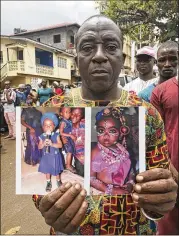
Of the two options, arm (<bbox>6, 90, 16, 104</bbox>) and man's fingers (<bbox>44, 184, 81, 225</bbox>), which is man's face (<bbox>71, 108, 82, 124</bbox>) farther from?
arm (<bbox>6, 90, 16, 104</bbox>)

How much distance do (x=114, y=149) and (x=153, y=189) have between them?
22 cm

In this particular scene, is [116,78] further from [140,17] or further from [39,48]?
[39,48]

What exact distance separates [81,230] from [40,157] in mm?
454

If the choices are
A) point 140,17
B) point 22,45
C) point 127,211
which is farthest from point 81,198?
point 22,45

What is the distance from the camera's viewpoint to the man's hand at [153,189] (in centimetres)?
97

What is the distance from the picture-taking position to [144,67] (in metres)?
3.54

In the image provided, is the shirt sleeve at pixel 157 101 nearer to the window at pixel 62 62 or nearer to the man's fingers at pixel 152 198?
the man's fingers at pixel 152 198

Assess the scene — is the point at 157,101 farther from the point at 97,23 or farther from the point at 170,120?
the point at 97,23

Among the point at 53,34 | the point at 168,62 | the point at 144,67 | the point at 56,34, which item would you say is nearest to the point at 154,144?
the point at 168,62

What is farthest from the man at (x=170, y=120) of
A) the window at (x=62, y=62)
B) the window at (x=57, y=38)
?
the window at (x=57, y=38)

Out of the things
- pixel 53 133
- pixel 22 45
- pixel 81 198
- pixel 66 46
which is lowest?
pixel 81 198

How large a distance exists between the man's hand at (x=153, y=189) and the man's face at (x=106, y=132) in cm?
18

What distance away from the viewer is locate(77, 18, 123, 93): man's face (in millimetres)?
1242

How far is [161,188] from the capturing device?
98cm
